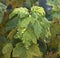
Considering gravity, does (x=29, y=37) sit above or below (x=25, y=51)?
above

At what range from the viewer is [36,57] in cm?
133

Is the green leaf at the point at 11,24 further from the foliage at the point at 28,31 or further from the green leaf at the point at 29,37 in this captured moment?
the green leaf at the point at 29,37

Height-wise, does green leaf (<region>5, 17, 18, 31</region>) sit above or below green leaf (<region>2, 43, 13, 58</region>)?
above

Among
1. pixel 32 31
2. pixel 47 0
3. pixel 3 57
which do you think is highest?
pixel 47 0

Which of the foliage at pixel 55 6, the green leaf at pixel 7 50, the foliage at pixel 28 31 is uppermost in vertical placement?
the foliage at pixel 55 6

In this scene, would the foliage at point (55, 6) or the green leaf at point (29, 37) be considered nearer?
the green leaf at point (29, 37)

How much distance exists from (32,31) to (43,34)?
0.06m

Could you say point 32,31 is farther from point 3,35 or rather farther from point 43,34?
point 3,35

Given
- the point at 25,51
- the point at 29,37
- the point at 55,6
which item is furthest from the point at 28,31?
the point at 55,6

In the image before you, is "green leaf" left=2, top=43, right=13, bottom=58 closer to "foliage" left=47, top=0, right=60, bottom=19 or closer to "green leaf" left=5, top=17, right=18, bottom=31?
"green leaf" left=5, top=17, right=18, bottom=31

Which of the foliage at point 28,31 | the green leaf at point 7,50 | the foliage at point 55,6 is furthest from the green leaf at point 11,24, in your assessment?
the foliage at point 55,6

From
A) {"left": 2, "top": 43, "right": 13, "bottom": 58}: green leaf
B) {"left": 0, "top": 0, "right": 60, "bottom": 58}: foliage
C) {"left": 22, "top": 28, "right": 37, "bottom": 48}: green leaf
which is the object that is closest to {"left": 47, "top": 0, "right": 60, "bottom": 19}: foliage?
{"left": 0, "top": 0, "right": 60, "bottom": 58}: foliage

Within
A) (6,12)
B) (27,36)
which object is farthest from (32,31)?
(6,12)

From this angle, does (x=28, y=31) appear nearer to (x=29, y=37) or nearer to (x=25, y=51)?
(x=29, y=37)
